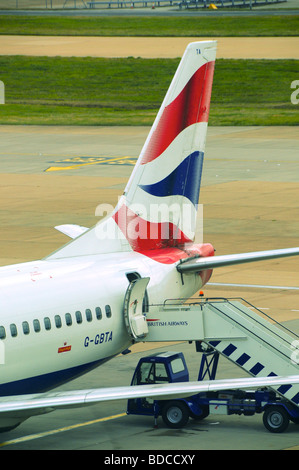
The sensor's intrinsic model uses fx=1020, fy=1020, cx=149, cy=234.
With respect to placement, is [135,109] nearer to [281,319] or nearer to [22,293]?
[281,319]

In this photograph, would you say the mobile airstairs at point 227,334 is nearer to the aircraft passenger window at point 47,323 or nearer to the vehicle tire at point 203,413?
the vehicle tire at point 203,413

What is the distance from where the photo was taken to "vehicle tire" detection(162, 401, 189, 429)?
28.1 meters

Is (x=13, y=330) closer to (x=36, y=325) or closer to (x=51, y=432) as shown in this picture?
(x=36, y=325)

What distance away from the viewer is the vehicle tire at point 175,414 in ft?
92.3

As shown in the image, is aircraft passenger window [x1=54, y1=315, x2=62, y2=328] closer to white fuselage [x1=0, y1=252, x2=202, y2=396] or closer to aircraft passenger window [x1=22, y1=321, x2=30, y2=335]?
white fuselage [x1=0, y1=252, x2=202, y2=396]

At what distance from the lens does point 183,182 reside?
107ft

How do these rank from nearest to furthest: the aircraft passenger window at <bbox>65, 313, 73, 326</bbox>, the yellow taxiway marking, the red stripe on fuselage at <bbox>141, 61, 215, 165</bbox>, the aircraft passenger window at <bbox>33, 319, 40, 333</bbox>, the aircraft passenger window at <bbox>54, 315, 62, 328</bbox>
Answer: the aircraft passenger window at <bbox>33, 319, 40, 333</bbox>, the aircraft passenger window at <bbox>54, 315, 62, 328</bbox>, the yellow taxiway marking, the aircraft passenger window at <bbox>65, 313, 73, 326</bbox>, the red stripe on fuselage at <bbox>141, 61, 215, 165</bbox>

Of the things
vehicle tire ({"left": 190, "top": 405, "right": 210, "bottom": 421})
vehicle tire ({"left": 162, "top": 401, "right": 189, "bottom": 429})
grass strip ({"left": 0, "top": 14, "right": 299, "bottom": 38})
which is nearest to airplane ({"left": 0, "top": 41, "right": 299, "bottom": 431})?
vehicle tire ({"left": 162, "top": 401, "right": 189, "bottom": 429})

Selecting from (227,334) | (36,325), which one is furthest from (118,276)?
(36,325)

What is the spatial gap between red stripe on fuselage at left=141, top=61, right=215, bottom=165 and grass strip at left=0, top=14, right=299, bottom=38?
104753mm

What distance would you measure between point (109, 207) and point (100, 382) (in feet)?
97.8

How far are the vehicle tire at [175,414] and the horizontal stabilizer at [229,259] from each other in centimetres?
450

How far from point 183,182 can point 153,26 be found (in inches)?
4755
